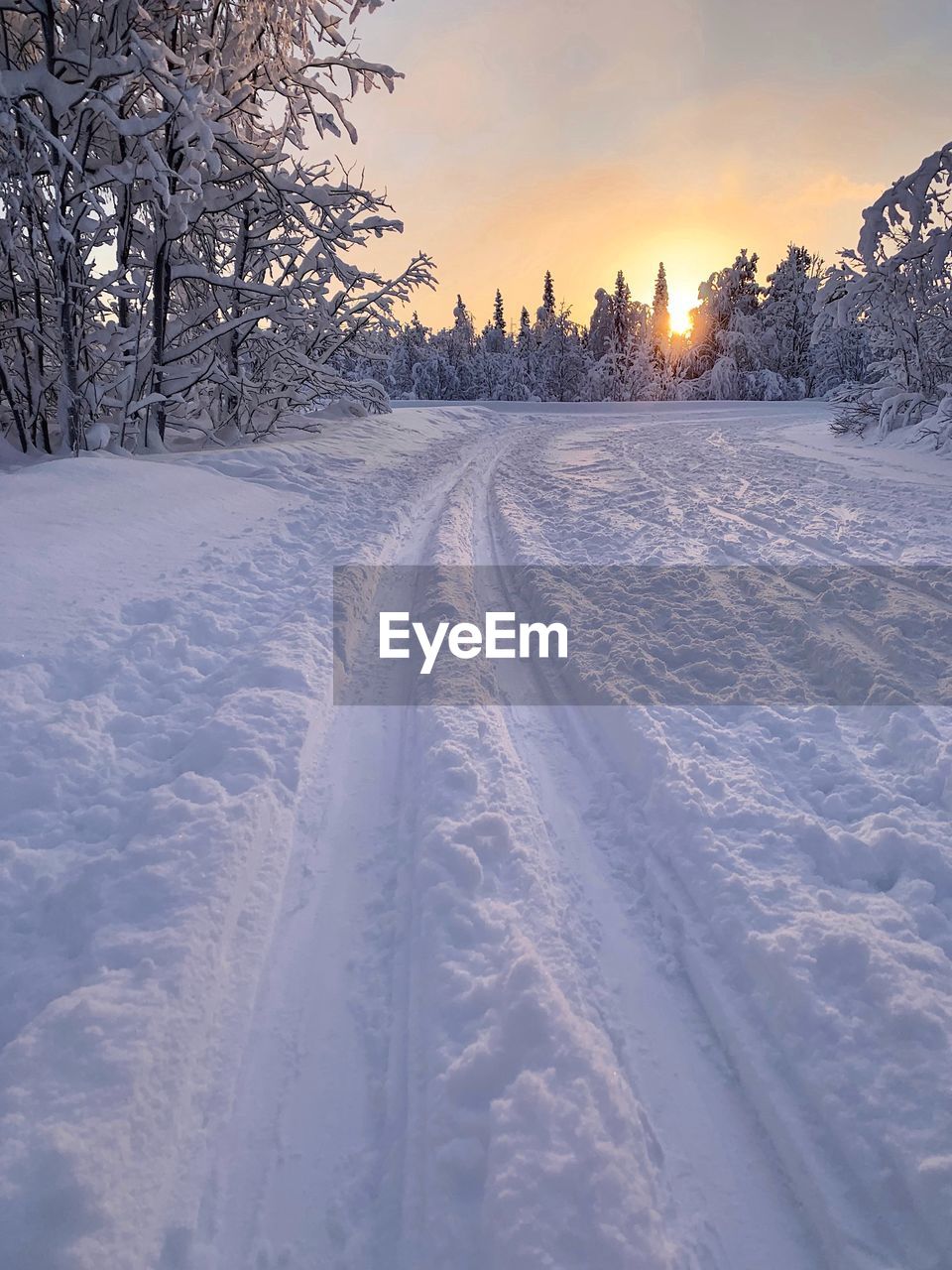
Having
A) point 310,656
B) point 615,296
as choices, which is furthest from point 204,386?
point 615,296

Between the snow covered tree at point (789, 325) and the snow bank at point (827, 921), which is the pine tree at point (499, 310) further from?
the snow bank at point (827, 921)

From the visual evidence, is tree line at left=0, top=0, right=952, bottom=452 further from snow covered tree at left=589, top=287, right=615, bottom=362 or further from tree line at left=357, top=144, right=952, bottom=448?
snow covered tree at left=589, top=287, right=615, bottom=362

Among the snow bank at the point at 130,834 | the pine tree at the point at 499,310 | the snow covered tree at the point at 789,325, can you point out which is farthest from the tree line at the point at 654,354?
the snow bank at the point at 130,834

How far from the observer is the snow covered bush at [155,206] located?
6477 mm

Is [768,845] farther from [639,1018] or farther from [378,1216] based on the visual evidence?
[378,1216]

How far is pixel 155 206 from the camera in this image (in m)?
7.55

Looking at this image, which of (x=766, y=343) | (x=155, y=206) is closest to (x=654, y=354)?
(x=766, y=343)

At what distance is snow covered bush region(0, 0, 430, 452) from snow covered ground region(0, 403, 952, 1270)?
4.84 meters

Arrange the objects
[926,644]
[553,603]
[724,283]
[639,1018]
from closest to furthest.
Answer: [639,1018], [926,644], [553,603], [724,283]

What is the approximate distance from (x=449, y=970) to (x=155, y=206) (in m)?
Answer: 8.97

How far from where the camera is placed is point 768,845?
8.18 feet

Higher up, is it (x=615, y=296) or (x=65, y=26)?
(x=615, y=296)

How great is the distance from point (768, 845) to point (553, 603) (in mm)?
2657

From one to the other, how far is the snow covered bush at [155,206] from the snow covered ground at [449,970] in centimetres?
A: 484
